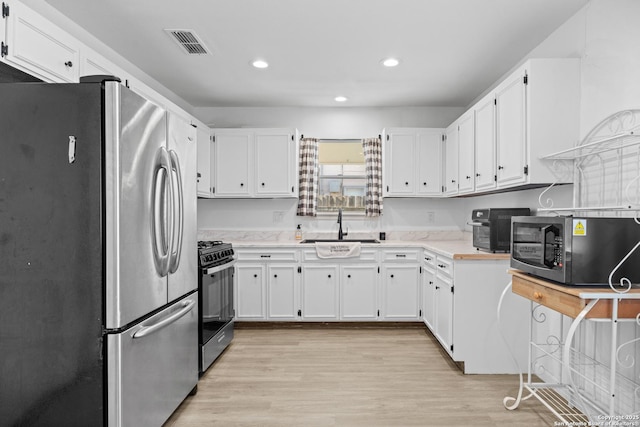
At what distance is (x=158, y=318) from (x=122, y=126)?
1.01m

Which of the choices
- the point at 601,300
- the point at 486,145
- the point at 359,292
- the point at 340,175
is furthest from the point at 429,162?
the point at 601,300

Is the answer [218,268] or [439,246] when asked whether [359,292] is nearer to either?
[439,246]

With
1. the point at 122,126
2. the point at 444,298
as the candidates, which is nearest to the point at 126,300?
the point at 122,126

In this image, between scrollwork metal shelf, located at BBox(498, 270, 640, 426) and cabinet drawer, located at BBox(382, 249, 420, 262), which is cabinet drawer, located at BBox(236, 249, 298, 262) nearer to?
cabinet drawer, located at BBox(382, 249, 420, 262)

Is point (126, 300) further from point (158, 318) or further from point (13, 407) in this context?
point (13, 407)

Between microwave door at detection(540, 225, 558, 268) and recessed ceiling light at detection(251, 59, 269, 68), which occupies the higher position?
recessed ceiling light at detection(251, 59, 269, 68)

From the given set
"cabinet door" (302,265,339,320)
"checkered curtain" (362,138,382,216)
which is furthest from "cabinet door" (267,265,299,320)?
"checkered curtain" (362,138,382,216)

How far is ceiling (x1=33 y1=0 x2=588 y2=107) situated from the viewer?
2402 millimetres

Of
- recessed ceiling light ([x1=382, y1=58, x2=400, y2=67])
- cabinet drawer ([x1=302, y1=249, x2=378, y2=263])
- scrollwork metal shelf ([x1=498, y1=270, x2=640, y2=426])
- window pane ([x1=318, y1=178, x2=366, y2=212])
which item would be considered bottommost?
scrollwork metal shelf ([x1=498, y1=270, x2=640, y2=426])

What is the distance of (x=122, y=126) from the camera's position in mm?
1670

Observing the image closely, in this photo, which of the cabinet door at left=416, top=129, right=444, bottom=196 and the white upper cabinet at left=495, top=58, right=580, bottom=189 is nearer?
the white upper cabinet at left=495, top=58, right=580, bottom=189

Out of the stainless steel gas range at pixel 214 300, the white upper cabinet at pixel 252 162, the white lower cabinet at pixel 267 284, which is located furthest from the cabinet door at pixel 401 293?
the stainless steel gas range at pixel 214 300

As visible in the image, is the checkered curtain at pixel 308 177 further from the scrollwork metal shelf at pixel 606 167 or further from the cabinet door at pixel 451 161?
the scrollwork metal shelf at pixel 606 167

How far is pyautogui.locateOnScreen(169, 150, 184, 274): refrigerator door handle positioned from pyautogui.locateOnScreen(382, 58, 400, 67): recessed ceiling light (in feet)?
6.64
